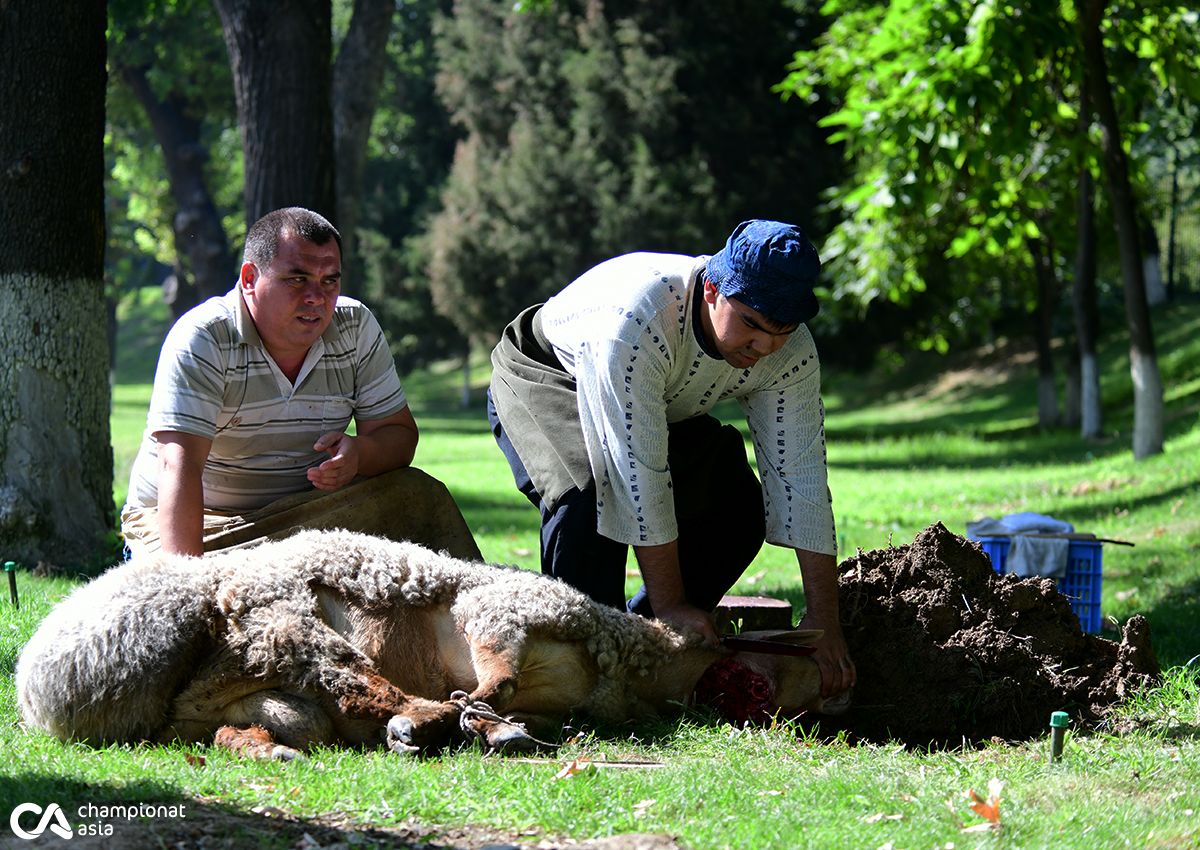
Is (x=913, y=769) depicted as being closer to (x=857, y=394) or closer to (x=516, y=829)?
(x=516, y=829)

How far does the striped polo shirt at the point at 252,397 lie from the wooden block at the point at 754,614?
171 centimetres

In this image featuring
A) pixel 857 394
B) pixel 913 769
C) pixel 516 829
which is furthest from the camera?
pixel 857 394

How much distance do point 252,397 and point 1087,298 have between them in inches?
673

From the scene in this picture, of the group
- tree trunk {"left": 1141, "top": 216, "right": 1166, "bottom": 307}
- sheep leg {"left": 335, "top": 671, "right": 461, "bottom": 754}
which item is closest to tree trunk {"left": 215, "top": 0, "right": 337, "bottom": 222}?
sheep leg {"left": 335, "top": 671, "right": 461, "bottom": 754}

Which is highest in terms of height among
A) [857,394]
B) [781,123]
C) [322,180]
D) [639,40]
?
[639,40]

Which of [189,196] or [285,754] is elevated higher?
[189,196]

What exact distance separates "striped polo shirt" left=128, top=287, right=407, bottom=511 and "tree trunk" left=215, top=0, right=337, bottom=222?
545 centimetres

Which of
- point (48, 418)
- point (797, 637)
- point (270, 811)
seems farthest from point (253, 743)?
point (48, 418)

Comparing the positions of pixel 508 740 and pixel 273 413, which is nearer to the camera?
pixel 508 740

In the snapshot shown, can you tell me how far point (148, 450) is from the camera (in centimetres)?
558

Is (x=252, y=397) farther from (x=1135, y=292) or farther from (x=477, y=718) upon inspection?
(x=1135, y=292)

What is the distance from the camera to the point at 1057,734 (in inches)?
181

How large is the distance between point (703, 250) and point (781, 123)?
353 centimetres

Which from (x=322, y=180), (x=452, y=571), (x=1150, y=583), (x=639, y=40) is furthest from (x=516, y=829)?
(x=639, y=40)
